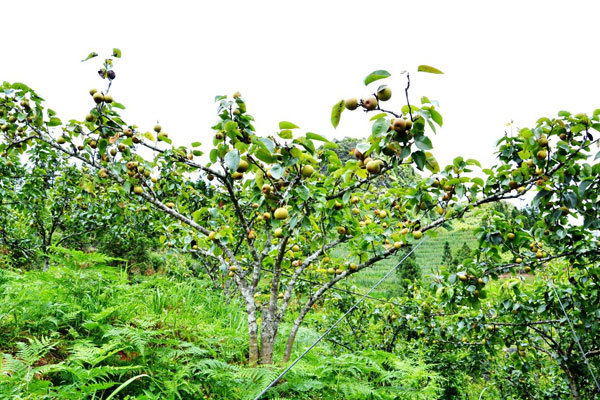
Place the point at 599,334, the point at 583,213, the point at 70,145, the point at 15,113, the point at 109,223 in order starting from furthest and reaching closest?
the point at 109,223
the point at 599,334
the point at 70,145
the point at 15,113
the point at 583,213

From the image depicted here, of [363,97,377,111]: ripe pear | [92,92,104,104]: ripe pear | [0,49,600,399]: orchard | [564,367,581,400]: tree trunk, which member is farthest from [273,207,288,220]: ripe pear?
[564,367,581,400]: tree trunk

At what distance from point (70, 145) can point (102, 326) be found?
46.6 inches

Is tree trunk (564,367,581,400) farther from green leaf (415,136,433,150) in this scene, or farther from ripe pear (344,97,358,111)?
ripe pear (344,97,358,111)

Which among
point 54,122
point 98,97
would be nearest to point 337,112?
point 98,97

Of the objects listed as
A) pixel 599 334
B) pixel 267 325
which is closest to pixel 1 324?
pixel 267 325

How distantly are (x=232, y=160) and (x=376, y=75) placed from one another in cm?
63

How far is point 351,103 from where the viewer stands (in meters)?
1.20

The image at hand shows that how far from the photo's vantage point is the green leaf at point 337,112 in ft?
4.04

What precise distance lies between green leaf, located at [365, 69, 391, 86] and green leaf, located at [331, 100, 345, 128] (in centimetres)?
13

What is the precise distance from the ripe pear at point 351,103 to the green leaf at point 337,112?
0.9 inches

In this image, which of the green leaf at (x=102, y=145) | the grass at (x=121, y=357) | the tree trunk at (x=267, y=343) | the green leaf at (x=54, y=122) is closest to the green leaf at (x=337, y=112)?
the grass at (x=121, y=357)

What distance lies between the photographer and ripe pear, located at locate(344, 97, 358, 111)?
1194mm

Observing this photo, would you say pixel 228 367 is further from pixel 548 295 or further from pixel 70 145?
pixel 548 295

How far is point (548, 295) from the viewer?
2732mm
